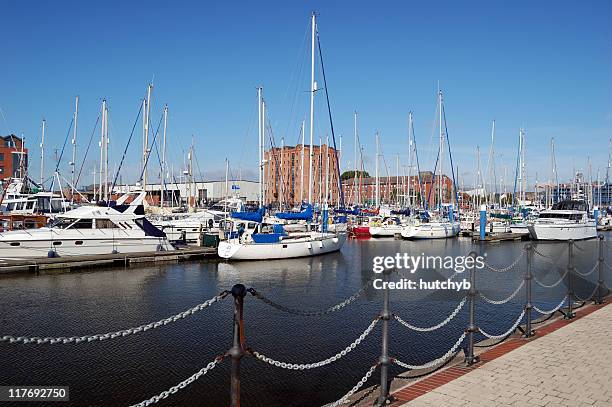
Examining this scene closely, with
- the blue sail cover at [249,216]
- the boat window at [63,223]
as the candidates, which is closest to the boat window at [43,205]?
the boat window at [63,223]

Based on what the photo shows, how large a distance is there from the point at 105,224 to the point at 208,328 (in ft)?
56.0

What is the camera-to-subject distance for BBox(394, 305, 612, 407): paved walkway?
5820mm

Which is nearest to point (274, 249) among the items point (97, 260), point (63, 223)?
point (97, 260)

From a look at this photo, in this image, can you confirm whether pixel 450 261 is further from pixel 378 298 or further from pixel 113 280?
pixel 113 280

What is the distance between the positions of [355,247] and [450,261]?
33.5 ft

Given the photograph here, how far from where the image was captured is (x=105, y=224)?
89.2 feet

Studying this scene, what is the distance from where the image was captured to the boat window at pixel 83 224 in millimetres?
26266

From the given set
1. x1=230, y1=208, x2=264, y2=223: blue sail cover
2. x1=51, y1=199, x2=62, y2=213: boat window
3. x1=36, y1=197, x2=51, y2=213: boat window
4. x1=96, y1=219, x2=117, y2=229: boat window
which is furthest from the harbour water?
x1=51, y1=199, x2=62, y2=213: boat window

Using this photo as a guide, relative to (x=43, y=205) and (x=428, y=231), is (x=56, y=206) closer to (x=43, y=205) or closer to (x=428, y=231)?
(x=43, y=205)

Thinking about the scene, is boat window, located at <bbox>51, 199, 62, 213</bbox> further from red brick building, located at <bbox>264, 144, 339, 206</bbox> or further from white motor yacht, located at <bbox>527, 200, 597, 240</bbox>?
white motor yacht, located at <bbox>527, 200, 597, 240</bbox>

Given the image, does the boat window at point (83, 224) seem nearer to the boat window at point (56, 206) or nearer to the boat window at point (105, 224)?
the boat window at point (105, 224)

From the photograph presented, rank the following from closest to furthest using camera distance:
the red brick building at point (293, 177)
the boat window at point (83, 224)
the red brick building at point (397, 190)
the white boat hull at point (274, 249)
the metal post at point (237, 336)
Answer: the metal post at point (237, 336) < the boat window at point (83, 224) < the white boat hull at point (274, 249) < the red brick building at point (293, 177) < the red brick building at point (397, 190)

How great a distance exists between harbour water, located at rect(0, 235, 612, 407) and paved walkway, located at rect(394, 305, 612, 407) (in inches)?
89.2

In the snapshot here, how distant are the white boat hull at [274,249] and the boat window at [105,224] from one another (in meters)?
6.17
